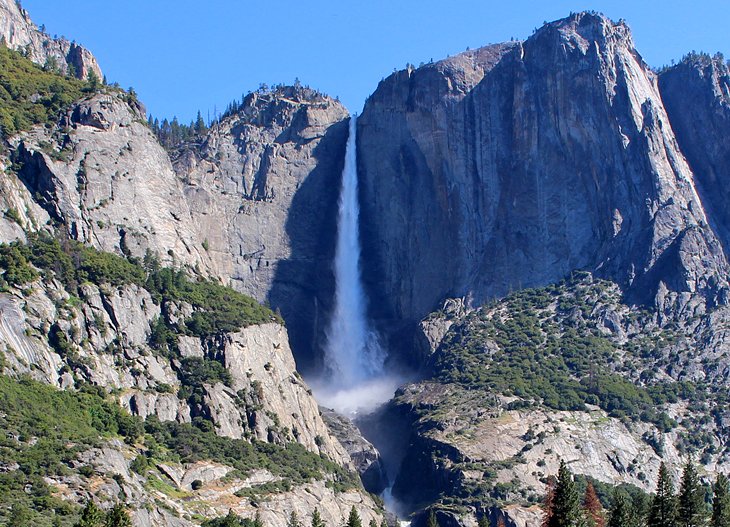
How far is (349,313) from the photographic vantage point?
563 ft

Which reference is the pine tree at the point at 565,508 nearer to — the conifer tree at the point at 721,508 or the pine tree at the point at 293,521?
the conifer tree at the point at 721,508

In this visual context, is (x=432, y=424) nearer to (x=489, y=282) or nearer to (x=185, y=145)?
(x=489, y=282)

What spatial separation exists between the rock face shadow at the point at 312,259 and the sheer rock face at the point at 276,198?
0.37 ft

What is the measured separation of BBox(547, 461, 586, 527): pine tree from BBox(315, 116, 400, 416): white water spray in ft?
215

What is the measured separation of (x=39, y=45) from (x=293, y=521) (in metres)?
90.3

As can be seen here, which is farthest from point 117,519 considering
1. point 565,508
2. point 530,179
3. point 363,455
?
point 530,179

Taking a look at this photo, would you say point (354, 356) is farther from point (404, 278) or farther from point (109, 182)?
point (109, 182)

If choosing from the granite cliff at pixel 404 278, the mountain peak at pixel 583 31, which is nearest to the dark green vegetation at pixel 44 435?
the granite cliff at pixel 404 278

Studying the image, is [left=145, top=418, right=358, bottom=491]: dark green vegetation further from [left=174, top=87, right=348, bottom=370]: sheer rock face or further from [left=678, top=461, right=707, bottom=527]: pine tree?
[left=678, top=461, right=707, bottom=527]: pine tree

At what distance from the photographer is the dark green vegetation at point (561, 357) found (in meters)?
143

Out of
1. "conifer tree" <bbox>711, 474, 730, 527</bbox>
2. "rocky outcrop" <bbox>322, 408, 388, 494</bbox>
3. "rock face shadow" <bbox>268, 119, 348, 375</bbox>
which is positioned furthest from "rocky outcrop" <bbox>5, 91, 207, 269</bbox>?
"conifer tree" <bbox>711, 474, 730, 527</bbox>

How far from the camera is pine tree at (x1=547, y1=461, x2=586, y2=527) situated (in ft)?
289

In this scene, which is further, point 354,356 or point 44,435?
point 354,356

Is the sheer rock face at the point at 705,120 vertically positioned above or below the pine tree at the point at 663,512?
above
